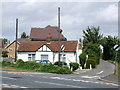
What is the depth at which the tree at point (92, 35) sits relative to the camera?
11125 centimetres

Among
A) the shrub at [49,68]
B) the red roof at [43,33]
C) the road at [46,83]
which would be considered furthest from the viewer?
the red roof at [43,33]

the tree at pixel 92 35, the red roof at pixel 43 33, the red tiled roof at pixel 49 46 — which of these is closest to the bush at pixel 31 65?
the red tiled roof at pixel 49 46

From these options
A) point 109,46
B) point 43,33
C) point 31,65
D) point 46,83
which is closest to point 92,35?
point 109,46

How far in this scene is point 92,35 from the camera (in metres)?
112

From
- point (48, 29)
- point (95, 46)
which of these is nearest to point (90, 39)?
point (95, 46)

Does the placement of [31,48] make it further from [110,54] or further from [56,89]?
[110,54]

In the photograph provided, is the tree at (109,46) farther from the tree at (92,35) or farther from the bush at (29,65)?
the bush at (29,65)

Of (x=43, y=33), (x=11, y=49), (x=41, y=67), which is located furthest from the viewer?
(x=43, y=33)

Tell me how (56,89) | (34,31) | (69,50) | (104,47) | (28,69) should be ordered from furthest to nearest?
1. (104,47)
2. (34,31)
3. (69,50)
4. (28,69)
5. (56,89)

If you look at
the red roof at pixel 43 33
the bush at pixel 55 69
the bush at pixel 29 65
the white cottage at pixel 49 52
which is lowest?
the bush at pixel 55 69

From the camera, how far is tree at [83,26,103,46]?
111250mm

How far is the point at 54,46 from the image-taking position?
58625mm

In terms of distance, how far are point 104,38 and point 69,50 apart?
57.5 meters

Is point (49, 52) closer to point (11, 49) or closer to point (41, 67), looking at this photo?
point (41, 67)
